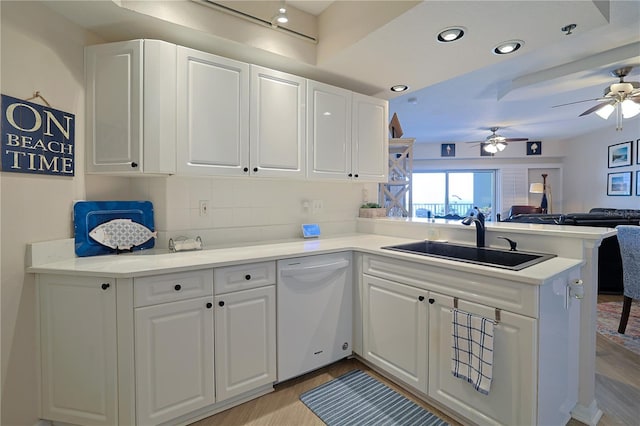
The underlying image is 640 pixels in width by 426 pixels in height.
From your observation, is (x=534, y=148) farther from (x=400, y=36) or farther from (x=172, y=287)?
(x=172, y=287)

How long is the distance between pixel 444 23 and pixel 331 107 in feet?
3.37

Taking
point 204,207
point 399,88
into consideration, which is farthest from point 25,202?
point 399,88

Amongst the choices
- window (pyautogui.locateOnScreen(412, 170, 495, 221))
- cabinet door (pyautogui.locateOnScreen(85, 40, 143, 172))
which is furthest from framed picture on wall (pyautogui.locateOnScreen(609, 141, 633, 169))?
cabinet door (pyautogui.locateOnScreen(85, 40, 143, 172))

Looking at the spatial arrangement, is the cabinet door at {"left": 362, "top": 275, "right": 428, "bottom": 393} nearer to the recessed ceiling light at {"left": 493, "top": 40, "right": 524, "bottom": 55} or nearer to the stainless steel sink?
the stainless steel sink

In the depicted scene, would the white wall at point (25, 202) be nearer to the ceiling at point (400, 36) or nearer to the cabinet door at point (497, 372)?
the ceiling at point (400, 36)

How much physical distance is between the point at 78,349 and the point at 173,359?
1.51ft

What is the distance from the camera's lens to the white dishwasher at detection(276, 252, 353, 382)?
2.01 m

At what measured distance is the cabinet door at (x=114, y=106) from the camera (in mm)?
1812

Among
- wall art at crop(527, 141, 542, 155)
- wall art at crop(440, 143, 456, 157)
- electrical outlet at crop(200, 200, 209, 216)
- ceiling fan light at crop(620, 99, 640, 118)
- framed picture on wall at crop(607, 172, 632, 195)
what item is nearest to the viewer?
electrical outlet at crop(200, 200, 209, 216)

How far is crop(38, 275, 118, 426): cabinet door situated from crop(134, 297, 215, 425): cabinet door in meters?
0.13

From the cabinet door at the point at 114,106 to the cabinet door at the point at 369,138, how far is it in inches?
64.5

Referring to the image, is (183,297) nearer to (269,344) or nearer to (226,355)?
(226,355)

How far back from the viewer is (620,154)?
20.6ft

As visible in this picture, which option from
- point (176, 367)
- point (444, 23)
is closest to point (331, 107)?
point (444, 23)
